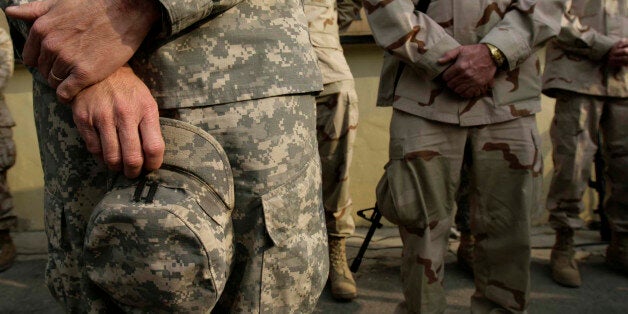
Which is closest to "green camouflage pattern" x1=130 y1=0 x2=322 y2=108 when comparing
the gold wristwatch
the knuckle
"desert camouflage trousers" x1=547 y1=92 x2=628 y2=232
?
the knuckle

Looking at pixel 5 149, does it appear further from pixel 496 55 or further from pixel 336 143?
pixel 496 55

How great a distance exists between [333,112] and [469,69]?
2.99 feet

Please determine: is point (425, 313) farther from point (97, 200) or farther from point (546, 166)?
point (546, 166)

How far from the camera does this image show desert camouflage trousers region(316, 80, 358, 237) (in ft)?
8.52

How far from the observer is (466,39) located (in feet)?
6.27

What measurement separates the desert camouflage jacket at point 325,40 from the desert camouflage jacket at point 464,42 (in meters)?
0.64

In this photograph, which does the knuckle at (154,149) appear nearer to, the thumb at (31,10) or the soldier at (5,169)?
the thumb at (31,10)

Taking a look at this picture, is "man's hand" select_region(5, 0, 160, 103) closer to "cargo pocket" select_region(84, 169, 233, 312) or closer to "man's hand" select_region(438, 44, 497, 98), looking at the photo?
"cargo pocket" select_region(84, 169, 233, 312)

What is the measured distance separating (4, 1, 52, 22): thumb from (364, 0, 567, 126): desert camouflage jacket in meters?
1.23

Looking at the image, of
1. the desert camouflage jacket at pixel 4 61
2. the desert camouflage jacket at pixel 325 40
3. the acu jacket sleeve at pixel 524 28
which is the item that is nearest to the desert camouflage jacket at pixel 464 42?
the acu jacket sleeve at pixel 524 28

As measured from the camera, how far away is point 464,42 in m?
1.91

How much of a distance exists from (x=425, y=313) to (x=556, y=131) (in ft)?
4.95

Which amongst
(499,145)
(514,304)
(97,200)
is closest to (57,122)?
(97,200)

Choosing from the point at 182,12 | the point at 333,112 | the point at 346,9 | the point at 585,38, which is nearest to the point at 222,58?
the point at 182,12
